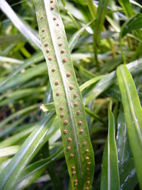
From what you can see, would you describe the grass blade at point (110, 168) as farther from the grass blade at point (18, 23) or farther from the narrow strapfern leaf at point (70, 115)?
the grass blade at point (18, 23)

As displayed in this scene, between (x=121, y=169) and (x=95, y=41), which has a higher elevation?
(x=95, y=41)

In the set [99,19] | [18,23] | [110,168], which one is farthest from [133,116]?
[18,23]

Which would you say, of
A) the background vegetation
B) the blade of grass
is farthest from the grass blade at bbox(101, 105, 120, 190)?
the blade of grass

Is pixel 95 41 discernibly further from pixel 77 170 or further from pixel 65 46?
pixel 77 170

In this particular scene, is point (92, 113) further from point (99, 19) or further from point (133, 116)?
point (99, 19)

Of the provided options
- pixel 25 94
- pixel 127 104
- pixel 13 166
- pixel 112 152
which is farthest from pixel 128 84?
pixel 25 94

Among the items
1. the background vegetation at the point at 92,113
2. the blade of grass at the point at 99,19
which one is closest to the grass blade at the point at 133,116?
the background vegetation at the point at 92,113

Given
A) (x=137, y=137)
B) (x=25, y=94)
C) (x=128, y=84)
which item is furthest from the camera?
(x=25, y=94)

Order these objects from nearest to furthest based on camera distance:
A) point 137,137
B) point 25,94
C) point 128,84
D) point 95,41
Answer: point 137,137, point 128,84, point 95,41, point 25,94
